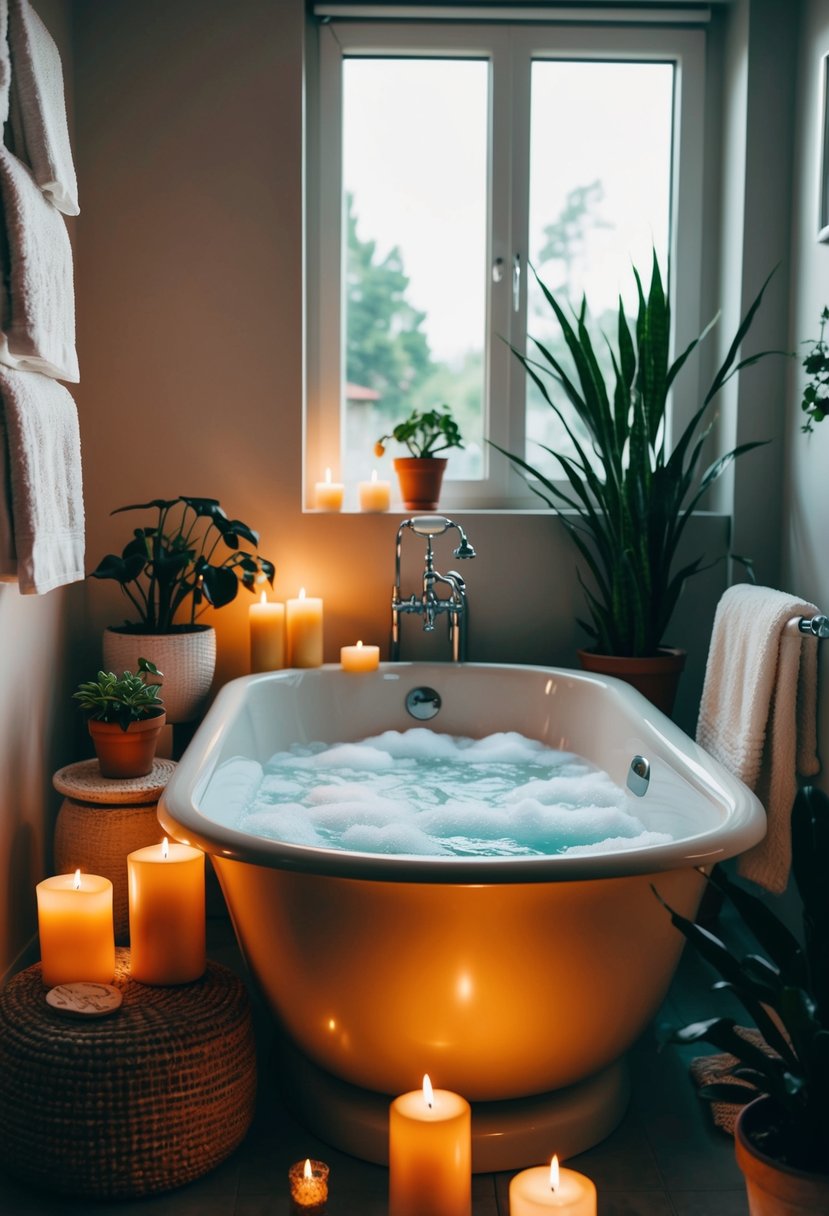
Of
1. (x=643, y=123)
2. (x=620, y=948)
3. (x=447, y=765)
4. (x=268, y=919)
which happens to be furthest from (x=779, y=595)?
(x=643, y=123)

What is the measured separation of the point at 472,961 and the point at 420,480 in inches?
69.2

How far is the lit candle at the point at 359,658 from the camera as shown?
9.45ft

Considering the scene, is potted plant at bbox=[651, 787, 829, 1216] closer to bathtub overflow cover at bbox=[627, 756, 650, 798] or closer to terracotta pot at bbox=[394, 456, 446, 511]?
bathtub overflow cover at bbox=[627, 756, 650, 798]

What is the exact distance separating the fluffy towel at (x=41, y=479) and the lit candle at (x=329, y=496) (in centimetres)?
89

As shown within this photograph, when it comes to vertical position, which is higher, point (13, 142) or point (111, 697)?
point (13, 142)

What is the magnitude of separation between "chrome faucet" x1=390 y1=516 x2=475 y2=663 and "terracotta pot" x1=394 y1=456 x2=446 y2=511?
119mm

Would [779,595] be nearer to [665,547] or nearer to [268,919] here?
[665,547]

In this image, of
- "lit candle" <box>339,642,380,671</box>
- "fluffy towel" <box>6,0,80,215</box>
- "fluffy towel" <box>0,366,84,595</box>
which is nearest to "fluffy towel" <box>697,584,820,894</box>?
"lit candle" <box>339,642,380,671</box>

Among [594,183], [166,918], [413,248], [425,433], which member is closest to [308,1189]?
[166,918]

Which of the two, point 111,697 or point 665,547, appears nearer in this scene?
point 111,697

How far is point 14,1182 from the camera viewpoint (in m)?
1.71

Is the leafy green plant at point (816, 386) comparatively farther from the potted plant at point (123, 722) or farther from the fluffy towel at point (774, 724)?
the potted plant at point (123, 722)

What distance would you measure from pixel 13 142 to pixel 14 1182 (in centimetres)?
175

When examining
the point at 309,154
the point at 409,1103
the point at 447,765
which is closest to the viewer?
the point at 409,1103
